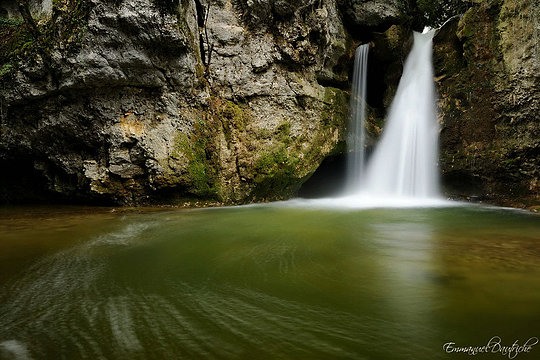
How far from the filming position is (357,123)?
43.9ft

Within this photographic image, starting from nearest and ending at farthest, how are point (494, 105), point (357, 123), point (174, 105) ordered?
point (174, 105) → point (494, 105) → point (357, 123)

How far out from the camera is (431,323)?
2.72 m

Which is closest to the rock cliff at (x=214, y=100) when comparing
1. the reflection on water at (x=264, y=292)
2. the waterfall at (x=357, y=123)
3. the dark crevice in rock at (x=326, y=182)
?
the waterfall at (x=357, y=123)

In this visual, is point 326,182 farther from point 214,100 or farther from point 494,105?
point 494,105

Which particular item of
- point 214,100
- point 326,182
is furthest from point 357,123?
point 214,100

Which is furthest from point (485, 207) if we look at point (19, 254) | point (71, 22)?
point (71, 22)

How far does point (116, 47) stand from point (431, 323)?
9.91 metres

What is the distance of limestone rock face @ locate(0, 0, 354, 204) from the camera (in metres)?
9.47

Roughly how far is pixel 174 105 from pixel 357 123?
7.04 metres

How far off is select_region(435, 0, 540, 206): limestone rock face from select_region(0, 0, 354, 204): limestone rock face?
14.1 ft

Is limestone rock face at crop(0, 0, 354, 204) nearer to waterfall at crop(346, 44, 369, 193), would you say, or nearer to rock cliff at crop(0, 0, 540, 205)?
rock cliff at crop(0, 0, 540, 205)

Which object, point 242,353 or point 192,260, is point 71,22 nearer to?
point 192,260

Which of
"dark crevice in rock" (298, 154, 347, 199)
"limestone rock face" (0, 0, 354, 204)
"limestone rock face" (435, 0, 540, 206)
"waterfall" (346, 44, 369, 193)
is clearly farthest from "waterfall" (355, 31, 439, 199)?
"limestone rock face" (0, 0, 354, 204)

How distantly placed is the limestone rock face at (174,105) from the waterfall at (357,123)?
1.18 meters
